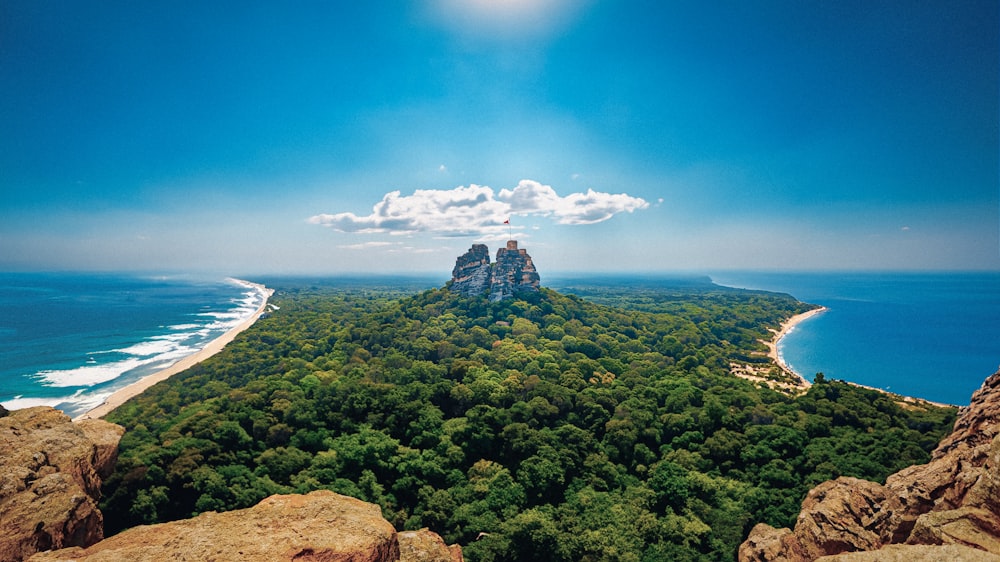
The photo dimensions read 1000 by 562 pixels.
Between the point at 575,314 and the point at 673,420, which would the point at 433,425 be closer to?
the point at 673,420

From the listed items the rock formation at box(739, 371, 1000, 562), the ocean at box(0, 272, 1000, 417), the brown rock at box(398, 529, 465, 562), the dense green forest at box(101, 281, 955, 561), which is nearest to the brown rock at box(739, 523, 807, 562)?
Answer: the rock formation at box(739, 371, 1000, 562)

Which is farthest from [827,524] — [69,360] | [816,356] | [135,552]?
[69,360]

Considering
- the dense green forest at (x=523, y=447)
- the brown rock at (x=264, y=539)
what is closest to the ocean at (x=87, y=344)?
the dense green forest at (x=523, y=447)

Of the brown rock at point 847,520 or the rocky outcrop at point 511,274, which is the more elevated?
the rocky outcrop at point 511,274

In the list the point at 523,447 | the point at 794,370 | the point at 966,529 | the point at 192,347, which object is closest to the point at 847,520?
the point at 966,529

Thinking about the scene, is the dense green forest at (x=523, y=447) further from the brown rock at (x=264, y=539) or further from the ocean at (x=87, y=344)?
the ocean at (x=87, y=344)

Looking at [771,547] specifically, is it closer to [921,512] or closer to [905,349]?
[921,512]
